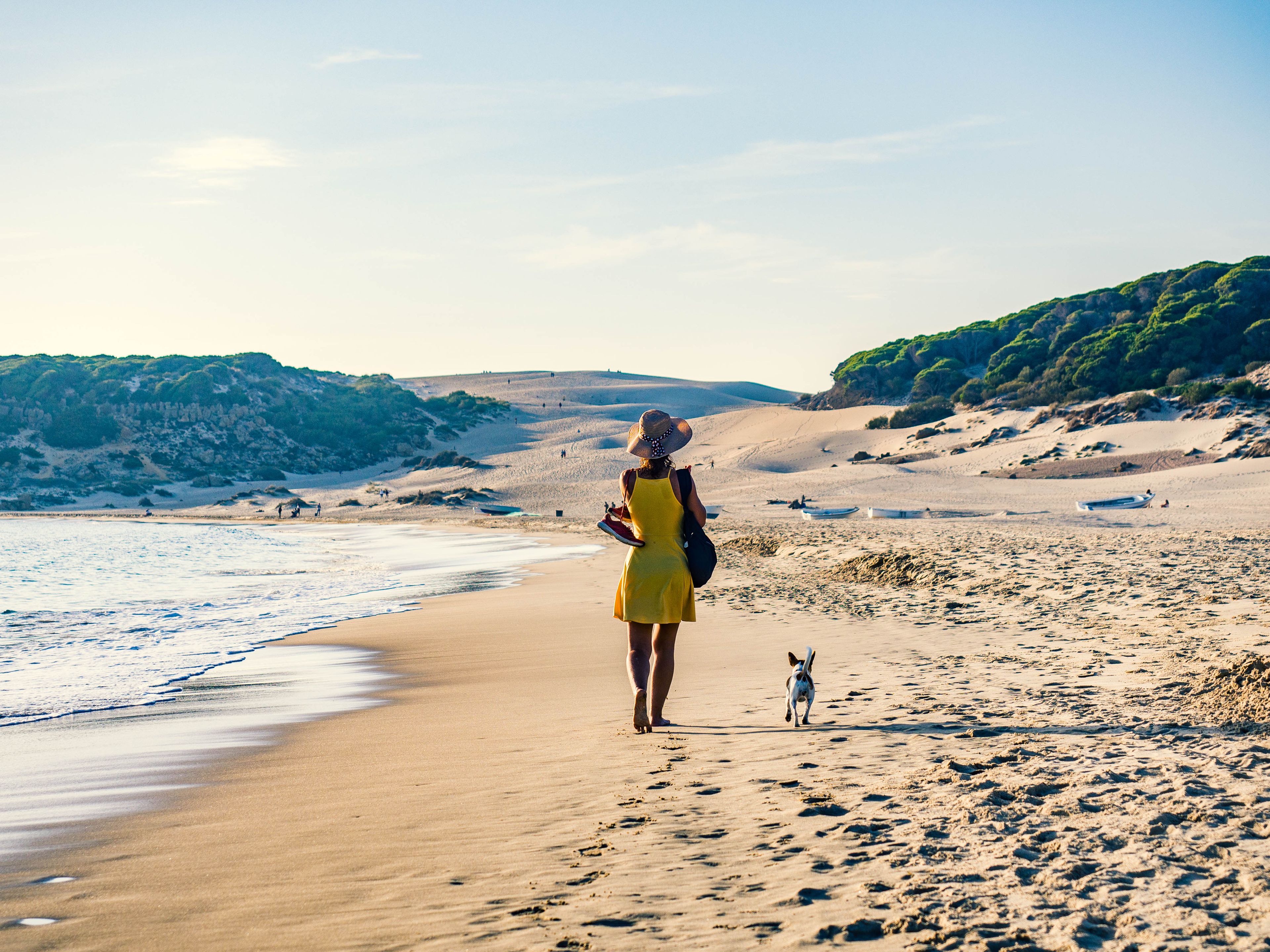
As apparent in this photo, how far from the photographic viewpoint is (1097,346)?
53.6 m

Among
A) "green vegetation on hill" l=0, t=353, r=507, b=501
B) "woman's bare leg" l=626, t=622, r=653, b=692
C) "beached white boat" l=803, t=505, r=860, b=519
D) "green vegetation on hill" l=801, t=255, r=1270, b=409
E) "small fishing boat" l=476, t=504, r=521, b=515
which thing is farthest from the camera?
"green vegetation on hill" l=0, t=353, r=507, b=501

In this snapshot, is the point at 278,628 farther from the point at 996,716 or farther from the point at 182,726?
the point at 996,716

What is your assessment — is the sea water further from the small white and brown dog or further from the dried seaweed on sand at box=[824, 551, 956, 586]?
the dried seaweed on sand at box=[824, 551, 956, 586]

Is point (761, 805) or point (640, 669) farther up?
point (640, 669)

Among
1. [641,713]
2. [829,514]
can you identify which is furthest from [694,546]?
[829,514]

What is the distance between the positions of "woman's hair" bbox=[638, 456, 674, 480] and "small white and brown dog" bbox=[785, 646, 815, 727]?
124 centimetres

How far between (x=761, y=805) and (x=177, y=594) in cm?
1386

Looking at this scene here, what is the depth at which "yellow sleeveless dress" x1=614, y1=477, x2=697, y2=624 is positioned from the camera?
528 centimetres

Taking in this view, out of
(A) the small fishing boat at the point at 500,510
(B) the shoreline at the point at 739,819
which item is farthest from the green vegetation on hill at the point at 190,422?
(B) the shoreline at the point at 739,819

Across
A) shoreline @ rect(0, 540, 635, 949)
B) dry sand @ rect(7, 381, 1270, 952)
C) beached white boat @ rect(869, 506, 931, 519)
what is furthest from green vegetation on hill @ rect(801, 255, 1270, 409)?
shoreline @ rect(0, 540, 635, 949)

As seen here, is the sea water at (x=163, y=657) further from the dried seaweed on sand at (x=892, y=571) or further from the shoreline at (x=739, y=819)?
the dried seaweed on sand at (x=892, y=571)

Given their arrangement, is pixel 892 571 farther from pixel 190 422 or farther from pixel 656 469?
pixel 190 422

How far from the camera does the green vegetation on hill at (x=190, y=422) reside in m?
67.8

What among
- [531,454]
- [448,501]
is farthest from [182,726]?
[531,454]
